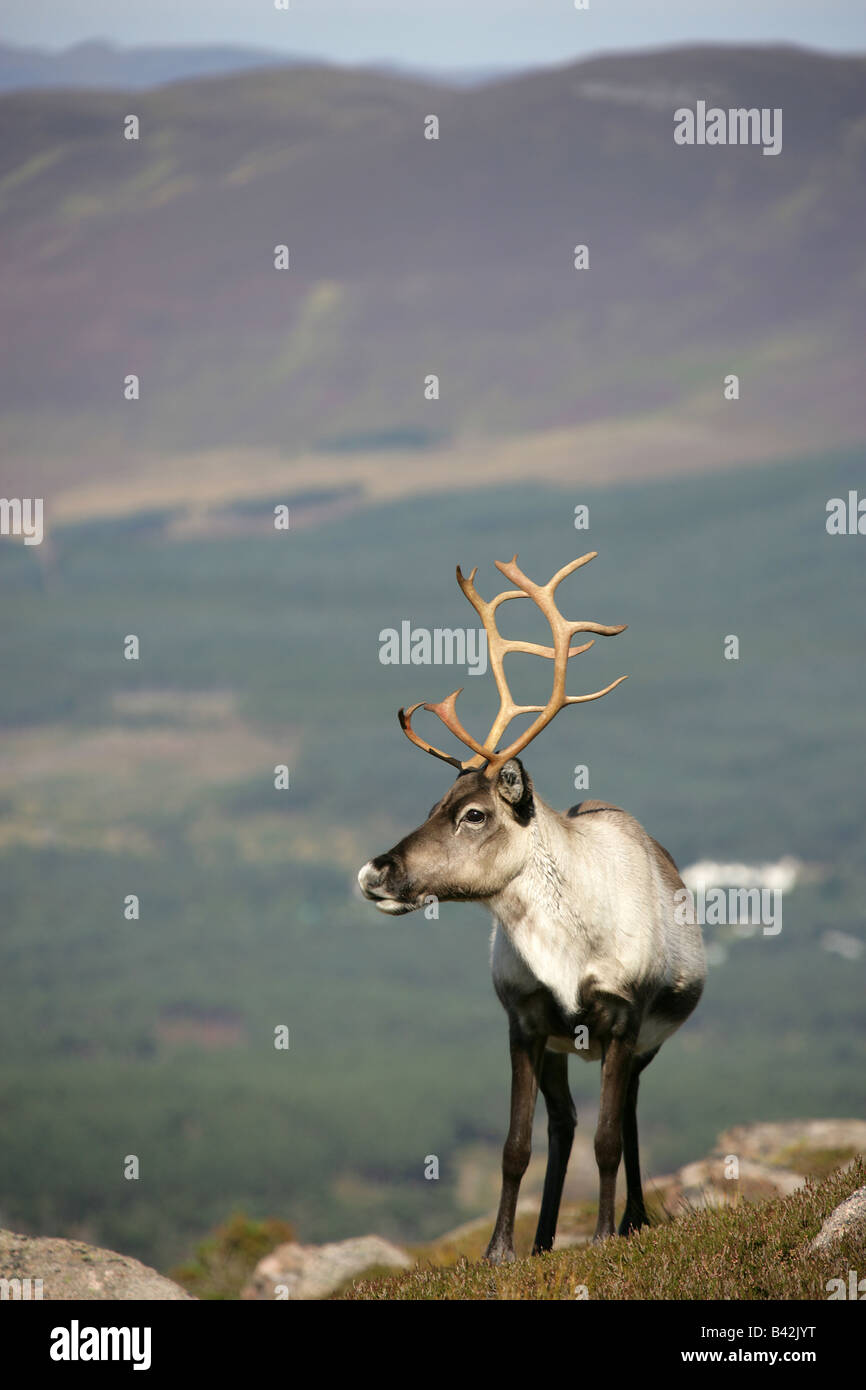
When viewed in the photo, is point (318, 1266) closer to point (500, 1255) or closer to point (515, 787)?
point (500, 1255)

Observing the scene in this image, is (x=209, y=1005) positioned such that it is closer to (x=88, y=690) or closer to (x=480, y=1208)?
(x=480, y=1208)

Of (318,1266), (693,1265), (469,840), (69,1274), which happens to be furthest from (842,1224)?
(318,1266)

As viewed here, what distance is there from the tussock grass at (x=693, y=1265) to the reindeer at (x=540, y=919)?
585mm

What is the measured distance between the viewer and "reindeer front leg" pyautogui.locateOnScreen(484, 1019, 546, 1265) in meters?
12.7

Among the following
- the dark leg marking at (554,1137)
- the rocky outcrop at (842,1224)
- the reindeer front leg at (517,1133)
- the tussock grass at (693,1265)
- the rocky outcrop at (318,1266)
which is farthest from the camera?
the rocky outcrop at (318,1266)

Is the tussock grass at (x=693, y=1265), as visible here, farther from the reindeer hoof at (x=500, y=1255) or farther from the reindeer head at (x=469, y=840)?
the reindeer head at (x=469, y=840)

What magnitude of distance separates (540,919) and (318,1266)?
7425mm

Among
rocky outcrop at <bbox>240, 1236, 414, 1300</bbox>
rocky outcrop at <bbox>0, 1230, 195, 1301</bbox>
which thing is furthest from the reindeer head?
rocky outcrop at <bbox>240, 1236, 414, 1300</bbox>

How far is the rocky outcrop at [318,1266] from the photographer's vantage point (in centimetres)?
1789

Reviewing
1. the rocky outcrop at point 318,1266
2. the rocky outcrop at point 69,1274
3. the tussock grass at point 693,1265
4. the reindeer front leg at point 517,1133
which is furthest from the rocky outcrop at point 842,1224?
the rocky outcrop at point 318,1266

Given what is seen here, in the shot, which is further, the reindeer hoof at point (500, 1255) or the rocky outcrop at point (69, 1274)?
the rocky outcrop at point (69, 1274)

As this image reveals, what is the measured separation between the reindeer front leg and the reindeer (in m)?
0.01

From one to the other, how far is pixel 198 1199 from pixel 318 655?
348 ft

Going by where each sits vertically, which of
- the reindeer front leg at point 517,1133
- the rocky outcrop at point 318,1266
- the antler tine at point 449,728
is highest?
the antler tine at point 449,728
